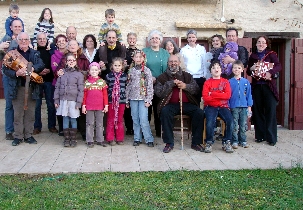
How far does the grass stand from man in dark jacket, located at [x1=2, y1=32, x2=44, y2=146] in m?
1.95

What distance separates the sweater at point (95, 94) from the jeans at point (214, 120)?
179 centimetres

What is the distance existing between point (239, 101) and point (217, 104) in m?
0.44

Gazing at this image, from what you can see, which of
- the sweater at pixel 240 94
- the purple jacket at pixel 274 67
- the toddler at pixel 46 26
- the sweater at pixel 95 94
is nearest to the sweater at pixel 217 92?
the sweater at pixel 240 94

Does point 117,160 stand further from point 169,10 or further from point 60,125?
point 169,10

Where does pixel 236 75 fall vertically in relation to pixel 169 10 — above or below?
below

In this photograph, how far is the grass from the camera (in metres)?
4.52

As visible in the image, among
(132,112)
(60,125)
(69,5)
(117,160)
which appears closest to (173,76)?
(132,112)

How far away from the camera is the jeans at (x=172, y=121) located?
6.98 meters

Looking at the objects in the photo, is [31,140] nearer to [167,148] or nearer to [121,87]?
[121,87]

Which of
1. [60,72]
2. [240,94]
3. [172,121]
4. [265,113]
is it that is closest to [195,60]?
[240,94]

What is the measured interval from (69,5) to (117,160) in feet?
16.0

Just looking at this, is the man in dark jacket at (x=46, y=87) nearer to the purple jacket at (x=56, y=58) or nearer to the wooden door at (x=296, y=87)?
the purple jacket at (x=56, y=58)

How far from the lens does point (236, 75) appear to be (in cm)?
723

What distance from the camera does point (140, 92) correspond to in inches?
284
